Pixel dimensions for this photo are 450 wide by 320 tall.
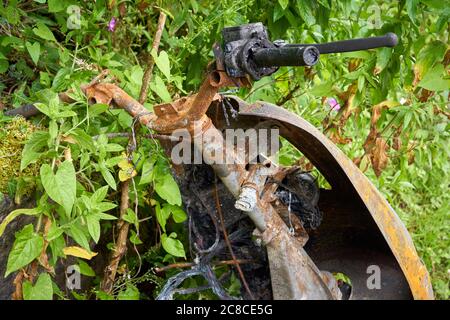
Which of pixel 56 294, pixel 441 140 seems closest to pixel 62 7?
pixel 56 294

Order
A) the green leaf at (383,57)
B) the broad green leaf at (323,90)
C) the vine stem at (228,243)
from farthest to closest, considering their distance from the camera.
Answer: the broad green leaf at (323,90), the green leaf at (383,57), the vine stem at (228,243)

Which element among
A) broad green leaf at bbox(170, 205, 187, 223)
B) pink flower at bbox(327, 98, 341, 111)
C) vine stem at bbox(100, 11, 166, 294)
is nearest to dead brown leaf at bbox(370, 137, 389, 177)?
pink flower at bbox(327, 98, 341, 111)

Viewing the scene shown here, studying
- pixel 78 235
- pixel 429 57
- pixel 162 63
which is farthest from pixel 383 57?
pixel 78 235

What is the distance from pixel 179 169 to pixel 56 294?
67 centimetres

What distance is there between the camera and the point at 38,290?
70.8 inches

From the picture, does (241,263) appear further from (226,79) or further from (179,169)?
(226,79)

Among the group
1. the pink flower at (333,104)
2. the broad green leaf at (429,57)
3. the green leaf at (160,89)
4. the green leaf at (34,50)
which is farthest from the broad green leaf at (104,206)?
the pink flower at (333,104)

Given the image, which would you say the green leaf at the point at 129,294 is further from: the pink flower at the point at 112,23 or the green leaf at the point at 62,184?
the pink flower at the point at 112,23

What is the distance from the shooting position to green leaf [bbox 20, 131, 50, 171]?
1.78 meters

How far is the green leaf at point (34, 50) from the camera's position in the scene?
2284 millimetres

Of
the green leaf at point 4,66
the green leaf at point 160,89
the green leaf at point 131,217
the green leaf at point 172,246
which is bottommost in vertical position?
the green leaf at point 172,246

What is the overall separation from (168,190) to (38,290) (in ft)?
1.59

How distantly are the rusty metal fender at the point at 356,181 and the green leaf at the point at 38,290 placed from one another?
0.74m

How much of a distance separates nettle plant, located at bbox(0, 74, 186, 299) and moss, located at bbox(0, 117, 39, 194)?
44 mm
